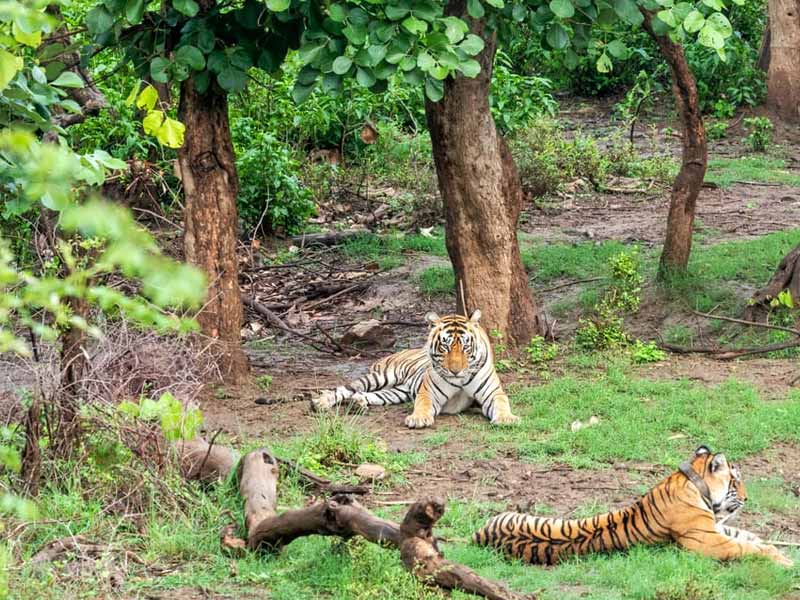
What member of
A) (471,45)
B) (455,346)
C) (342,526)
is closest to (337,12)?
(471,45)

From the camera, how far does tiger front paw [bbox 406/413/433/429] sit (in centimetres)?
889

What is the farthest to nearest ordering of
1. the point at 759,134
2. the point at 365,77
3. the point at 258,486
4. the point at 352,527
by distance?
1. the point at 759,134
2. the point at 365,77
3. the point at 258,486
4. the point at 352,527

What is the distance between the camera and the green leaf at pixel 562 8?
8.46 metres

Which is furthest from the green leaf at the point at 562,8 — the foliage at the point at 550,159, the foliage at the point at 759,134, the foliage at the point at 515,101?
the foliage at the point at 759,134

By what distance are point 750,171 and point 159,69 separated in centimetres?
999

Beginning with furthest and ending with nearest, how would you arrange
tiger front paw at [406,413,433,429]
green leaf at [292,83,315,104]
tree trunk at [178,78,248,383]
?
tree trunk at [178,78,248,383] → tiger front paw at [406,413,433,429] → green leaf at [292,83,315,104]

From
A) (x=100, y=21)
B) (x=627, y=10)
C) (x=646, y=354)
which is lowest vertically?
(x=646, y=354)

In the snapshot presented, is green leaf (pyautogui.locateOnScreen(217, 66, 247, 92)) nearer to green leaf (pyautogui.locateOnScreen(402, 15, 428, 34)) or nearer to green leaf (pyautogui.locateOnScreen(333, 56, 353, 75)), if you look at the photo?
green leaf (pyautogui.locateOnScreen(333, 56, 353, 75))

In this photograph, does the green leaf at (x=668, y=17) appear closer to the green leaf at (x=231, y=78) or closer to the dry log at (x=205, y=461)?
the green leaf at (x=231, y=78)

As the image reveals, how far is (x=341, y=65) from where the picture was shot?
8.08 metres

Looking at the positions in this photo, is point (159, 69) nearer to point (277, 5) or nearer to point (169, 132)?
point (277, 5)

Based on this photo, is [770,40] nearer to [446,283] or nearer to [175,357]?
[446,283]

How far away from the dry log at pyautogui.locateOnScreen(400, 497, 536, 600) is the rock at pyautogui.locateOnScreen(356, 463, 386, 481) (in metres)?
2.04

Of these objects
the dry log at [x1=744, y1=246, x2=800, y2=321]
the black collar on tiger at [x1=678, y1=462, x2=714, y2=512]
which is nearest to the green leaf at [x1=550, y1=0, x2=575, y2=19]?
the dry log at [x1=744, y1=246, x2=800, y2=321]
